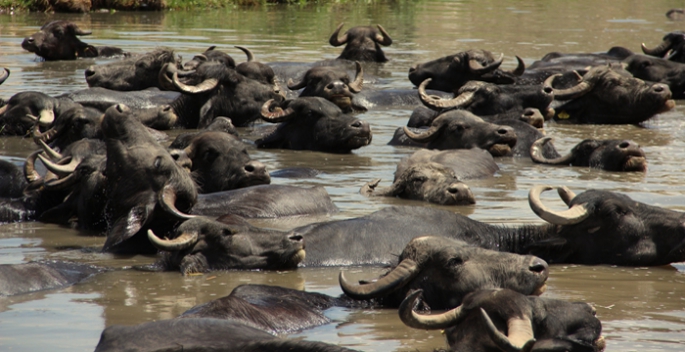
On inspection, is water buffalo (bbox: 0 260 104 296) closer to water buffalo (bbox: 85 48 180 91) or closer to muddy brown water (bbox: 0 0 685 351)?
muddy brown water (bbox: 0 0 685 351)

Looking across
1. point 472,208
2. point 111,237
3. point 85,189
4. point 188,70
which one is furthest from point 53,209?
point 188,70

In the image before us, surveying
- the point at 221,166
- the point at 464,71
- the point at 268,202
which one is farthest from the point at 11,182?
the point at 464,71

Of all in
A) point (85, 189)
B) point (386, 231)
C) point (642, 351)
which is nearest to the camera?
point (642, 351)

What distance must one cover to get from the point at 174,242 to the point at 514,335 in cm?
280

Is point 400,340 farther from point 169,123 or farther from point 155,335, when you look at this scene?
point 169,123

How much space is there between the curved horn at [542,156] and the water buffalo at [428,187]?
2139mm

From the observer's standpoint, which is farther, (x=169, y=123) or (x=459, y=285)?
(x=169, y=123)

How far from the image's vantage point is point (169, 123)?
Result: 13719 millimetres

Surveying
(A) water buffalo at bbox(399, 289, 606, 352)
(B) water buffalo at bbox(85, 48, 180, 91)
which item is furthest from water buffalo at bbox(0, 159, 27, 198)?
(B) water buffalo at bbox(85, 48, 180, 91)

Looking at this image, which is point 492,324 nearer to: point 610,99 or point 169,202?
point 169,202

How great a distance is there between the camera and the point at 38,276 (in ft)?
20.9

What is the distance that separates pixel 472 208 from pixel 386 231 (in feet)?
6.72

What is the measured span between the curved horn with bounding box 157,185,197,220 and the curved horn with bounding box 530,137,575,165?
5.34 meters

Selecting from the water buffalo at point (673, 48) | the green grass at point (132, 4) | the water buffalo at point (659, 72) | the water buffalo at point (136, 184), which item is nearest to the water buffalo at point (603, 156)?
the water buffalo at point (136, 184)
